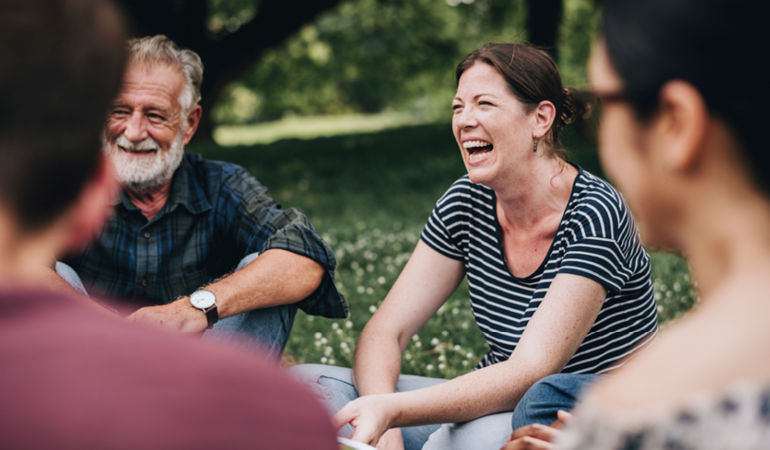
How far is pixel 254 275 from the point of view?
2.74 meters

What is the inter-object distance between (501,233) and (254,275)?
1.05m

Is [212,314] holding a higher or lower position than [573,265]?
lower

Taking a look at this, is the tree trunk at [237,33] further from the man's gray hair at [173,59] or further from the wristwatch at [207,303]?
the wristwatch at [207,303]

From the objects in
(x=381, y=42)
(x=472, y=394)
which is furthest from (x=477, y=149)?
(x=381, y=42)

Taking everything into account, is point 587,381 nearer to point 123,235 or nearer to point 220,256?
point 220,256

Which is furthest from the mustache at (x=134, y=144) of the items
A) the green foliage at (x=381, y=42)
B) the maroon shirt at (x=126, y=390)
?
the green foliage at (x=381, y=42)

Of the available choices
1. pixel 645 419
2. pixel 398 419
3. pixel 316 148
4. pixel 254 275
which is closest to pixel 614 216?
pixel 398 419

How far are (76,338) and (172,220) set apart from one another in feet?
8.02

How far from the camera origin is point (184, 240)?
3.18 m

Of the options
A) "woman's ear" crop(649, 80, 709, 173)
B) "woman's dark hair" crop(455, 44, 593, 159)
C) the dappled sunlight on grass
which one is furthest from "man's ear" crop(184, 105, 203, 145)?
the dappled sunlight on grass

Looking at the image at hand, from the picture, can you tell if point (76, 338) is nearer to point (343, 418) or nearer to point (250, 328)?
point (343, 418)

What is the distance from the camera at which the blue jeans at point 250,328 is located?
9.22 feet

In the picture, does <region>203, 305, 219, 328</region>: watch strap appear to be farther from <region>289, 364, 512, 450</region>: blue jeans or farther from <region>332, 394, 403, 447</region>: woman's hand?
<region>332, 394, 403, 447</region>: woman's hand

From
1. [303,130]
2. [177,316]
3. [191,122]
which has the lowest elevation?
[177,316]
